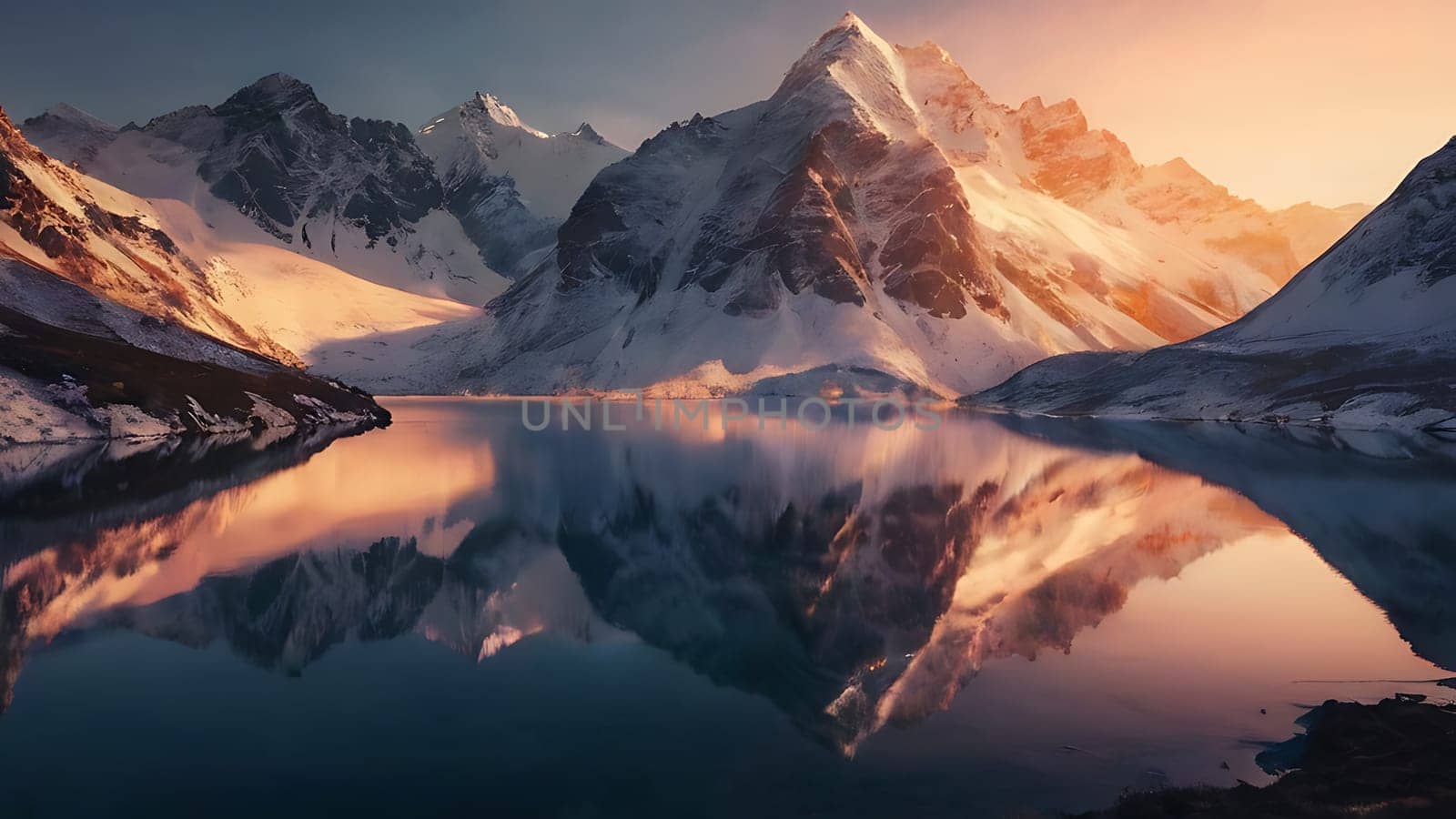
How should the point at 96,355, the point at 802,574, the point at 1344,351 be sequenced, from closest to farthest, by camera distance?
the point at 802,574
the point at 96,355
the point at 1344,351

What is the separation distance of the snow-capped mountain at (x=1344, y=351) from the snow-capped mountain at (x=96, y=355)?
109m

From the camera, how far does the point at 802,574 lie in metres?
25.2

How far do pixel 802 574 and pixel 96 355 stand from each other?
229 ft

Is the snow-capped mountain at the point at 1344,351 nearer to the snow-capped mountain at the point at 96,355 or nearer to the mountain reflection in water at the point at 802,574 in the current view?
the mountain reflection in water at the point at 802,574

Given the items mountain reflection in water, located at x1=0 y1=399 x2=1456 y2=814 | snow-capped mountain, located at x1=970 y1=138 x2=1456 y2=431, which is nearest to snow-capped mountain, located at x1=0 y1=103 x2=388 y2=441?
mountain reflection in water, located at x1=0 y1=399 x2=1456 y2=814

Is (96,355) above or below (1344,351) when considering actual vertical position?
below

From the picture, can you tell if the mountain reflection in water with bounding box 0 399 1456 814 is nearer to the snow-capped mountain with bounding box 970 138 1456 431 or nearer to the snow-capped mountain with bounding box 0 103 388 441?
the snow-capped mountain with bounding box 0 103 388 441

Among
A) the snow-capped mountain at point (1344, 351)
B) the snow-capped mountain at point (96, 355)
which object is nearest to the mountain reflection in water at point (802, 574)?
the snow-capped mountain at point (96, 355)

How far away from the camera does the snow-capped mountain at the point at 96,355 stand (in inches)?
2367

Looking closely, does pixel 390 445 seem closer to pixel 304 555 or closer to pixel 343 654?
pixel 304 555

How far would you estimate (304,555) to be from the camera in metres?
26.0

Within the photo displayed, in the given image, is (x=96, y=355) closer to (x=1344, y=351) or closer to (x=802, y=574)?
(x=802, y=574)

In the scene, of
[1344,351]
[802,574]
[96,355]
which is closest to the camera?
[802,574]

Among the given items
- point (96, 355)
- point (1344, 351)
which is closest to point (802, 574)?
point (96, 355)
